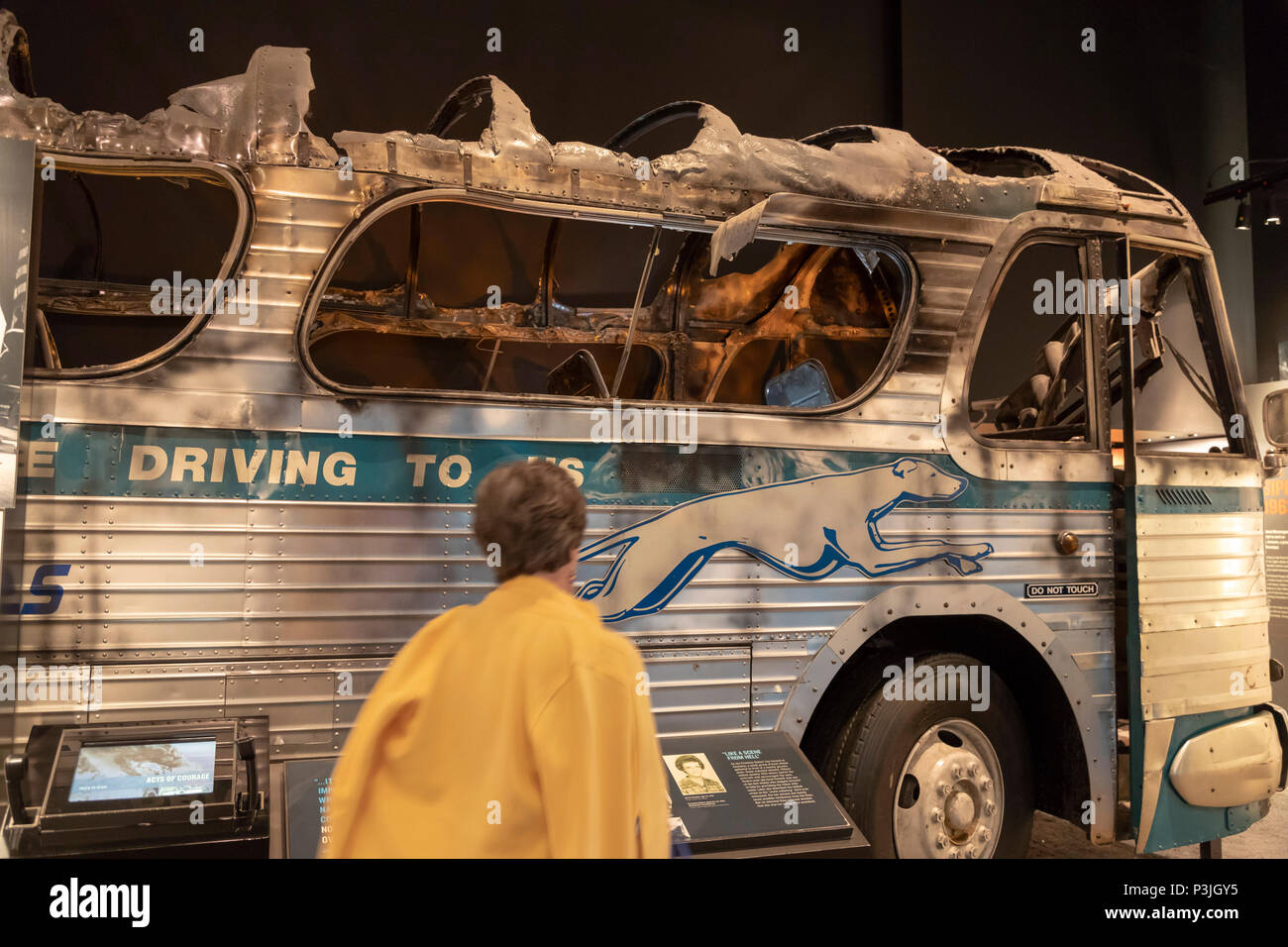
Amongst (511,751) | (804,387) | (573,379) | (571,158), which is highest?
(571,158)

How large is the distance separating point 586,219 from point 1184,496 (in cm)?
290

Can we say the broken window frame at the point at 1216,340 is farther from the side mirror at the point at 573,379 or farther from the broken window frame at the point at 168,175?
the broken window frame at the point at 168,175

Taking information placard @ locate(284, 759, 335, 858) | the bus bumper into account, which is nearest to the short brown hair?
information placard @ locate(284, 759, 335, 858)

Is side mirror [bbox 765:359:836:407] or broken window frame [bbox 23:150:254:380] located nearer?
broken window frame [bbox 23:150:254:380]

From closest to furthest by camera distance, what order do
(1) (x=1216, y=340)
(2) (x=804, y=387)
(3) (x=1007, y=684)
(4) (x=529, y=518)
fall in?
(4) (x=529, y=518)
(3) (x=1007, y=684)
(1) (x=1216, y=340)
(2) (x=804, y=387)

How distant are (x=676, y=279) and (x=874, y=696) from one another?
9.06 feet

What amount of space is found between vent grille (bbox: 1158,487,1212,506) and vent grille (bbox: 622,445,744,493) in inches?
79.6

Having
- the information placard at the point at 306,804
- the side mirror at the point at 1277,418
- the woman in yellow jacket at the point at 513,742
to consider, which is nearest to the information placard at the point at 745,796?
the information placard at the point at 306,804

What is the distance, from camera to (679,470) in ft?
11.4

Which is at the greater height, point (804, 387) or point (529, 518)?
point (804, 387)

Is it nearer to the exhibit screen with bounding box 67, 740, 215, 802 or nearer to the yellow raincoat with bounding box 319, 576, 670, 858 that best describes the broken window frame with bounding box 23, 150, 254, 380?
the exhibit screen with bounding box 67, 740, 215, 802

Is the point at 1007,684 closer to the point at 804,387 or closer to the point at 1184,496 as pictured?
the point at 1184,496

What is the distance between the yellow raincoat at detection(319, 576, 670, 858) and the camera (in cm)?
161

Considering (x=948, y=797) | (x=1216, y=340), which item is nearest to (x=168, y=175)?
(x=948, y=797)
